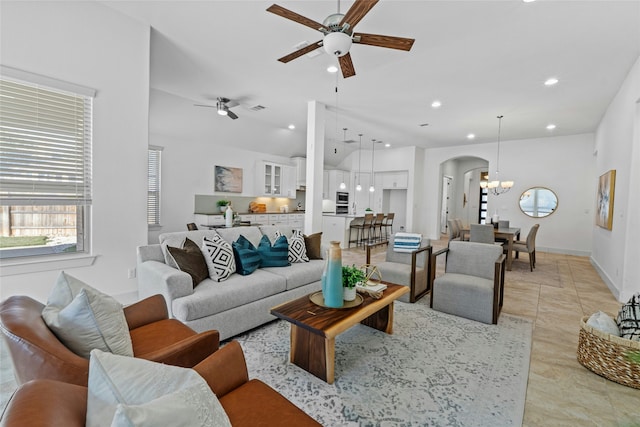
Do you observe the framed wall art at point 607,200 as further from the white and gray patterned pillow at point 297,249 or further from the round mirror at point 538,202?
the white and gray patterned pillow at point 297,249

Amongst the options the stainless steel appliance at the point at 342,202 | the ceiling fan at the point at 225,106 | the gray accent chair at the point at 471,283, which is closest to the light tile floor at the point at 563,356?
the gray accent chair at the point at 471,283

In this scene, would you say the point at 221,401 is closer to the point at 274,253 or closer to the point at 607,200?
the point at 274,253

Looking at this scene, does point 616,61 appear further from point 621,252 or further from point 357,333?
point 357,333

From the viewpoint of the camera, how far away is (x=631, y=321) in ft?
7.13

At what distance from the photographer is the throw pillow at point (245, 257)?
2.96 m

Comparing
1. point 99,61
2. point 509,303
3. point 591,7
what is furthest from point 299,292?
point 591,7

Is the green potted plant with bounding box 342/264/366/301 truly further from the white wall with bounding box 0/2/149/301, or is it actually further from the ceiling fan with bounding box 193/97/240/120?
the ceiling fan with bounding box 193/97/240/120

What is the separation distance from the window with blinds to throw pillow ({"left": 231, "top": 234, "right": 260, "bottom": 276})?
1.60 metres

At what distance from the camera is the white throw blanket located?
382cm

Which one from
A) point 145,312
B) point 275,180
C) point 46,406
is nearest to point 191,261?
point 145,312

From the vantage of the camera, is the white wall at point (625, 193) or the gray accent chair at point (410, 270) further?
the white wall at point (625, 193)

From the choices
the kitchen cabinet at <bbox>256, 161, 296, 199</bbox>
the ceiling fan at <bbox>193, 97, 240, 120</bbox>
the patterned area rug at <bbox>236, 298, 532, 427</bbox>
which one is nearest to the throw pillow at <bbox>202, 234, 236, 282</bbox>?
the patterned area rug at <bbox>236, 298, 532, 427</bbox>

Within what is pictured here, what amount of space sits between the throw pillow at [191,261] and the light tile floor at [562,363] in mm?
1158

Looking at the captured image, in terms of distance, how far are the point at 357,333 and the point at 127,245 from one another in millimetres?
2743
